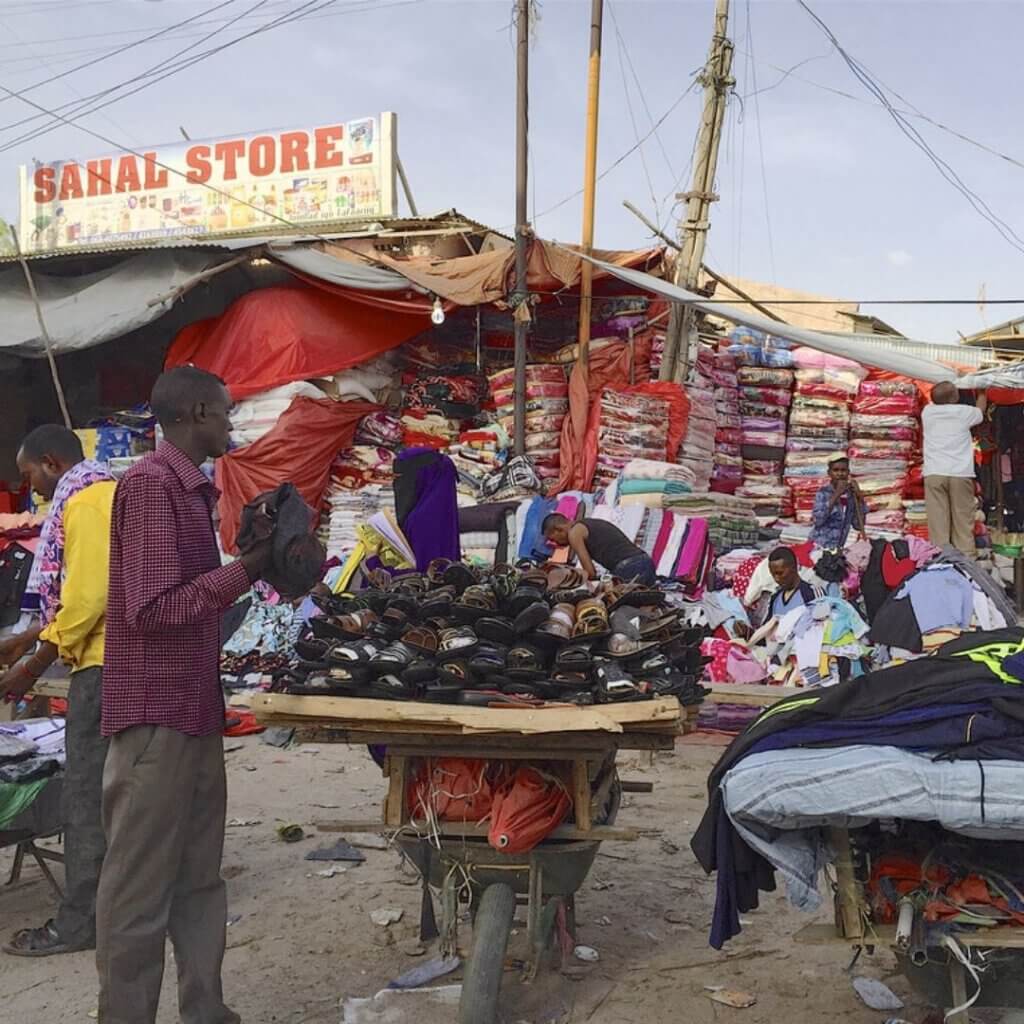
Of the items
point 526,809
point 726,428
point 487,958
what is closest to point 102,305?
point 726,428

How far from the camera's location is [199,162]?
13312 mm

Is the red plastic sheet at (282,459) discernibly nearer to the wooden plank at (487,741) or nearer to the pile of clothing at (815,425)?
the pile of clothing at (815,425)

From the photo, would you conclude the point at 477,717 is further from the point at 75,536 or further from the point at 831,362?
the point at 831,362

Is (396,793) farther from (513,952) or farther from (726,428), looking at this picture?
(726,428)

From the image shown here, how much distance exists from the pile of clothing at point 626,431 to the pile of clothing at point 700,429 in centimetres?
48

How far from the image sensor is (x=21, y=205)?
13.7 metres

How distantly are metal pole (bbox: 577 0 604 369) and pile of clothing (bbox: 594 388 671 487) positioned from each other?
623 mm

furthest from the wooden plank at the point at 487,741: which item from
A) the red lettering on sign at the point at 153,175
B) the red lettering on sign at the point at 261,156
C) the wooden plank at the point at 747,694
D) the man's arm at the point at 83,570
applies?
the red lettering on sign at the point at 153,175

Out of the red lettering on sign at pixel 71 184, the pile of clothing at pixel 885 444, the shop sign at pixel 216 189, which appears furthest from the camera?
the red lettering on sign at pixel 71 184

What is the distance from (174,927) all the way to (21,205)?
507 inches

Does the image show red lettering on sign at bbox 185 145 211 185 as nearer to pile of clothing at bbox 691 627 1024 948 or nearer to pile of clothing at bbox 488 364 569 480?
pile of clothing at bbox 488 364 569 480

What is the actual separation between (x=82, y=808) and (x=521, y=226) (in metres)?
6.98

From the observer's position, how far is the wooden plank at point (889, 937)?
264cm

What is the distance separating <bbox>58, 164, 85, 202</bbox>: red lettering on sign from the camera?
44.9 feet
